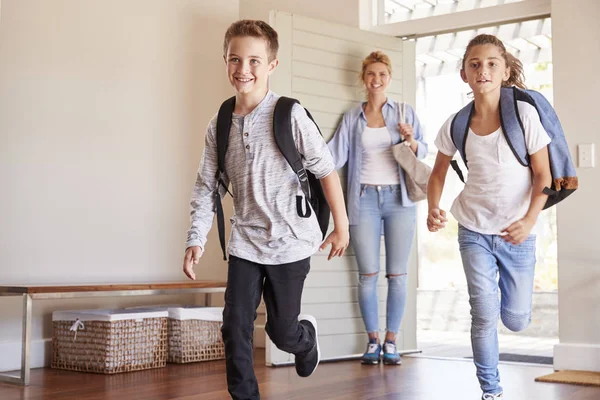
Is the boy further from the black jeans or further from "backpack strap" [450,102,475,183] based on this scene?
"backpack strap" [450,102,475,183]

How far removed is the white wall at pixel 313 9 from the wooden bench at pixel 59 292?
181 centimetres

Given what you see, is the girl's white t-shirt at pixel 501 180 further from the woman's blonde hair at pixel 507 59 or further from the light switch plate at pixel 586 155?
the light switch plate at pixel 586 155

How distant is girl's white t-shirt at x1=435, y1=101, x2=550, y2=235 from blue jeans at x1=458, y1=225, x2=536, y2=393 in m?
0.06

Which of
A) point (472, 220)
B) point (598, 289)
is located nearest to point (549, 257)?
point (598, 289)

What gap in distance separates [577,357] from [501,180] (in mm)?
1677

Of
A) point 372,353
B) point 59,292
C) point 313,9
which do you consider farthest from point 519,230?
point 313,9

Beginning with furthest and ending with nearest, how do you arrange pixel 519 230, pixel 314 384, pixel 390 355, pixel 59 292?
pixel 390 355
pixel 59 292
pixel 314 384
pixel 519 230

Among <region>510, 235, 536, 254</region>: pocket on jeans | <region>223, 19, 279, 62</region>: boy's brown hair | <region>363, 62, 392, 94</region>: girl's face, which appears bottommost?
<region>510, 235, 536, 254</region>: pocket on jeans

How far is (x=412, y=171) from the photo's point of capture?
158 inches

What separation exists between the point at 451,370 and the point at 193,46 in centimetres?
252

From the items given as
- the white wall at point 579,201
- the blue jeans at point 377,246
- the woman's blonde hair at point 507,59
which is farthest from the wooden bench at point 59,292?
the woman's blonde hair at point 507,59

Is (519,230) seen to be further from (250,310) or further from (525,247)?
(250,310)

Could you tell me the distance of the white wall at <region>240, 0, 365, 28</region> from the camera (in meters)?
4.61

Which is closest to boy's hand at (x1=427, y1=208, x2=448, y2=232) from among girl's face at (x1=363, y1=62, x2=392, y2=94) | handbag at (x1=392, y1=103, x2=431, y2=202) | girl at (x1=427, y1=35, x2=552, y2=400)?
girl at (x1=427, y1=35, x2=552, y2=400)
